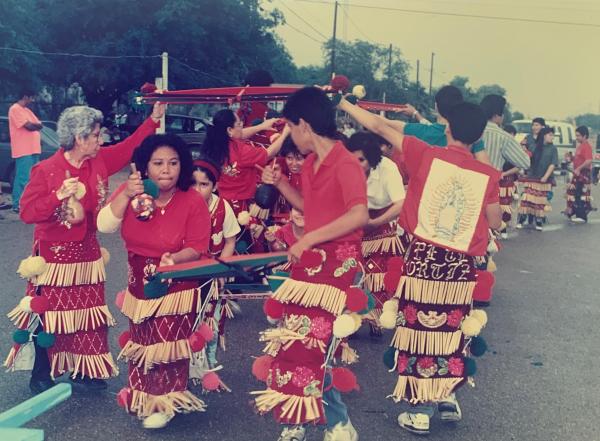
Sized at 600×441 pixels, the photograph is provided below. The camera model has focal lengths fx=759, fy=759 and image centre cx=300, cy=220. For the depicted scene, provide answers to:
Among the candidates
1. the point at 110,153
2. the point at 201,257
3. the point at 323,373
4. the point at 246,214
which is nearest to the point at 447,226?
the point at 323,373

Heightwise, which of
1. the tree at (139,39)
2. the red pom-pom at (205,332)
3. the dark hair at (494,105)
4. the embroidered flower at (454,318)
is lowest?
the red pom-pom at (205,332)

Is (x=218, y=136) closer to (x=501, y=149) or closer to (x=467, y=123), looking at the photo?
(x=501, y=149)

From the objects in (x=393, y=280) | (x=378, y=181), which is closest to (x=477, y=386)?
(x=393, y=280)

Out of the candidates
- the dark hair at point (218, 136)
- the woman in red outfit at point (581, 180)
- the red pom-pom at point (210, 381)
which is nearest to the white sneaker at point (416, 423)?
the red pom-pom at point (210, 381)

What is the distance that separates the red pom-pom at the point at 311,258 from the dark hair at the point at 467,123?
1119mm

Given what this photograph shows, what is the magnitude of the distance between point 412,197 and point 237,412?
167 cm

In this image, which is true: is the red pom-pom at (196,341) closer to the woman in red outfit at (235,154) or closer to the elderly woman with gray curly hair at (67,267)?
the elderly woman with gray curly hair at (67,267)

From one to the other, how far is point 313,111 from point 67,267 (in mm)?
1884

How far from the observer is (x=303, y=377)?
3707 millimetres

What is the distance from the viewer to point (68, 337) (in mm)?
4621

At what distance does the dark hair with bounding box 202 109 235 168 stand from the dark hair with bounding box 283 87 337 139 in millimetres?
2319

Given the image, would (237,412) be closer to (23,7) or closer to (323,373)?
(323,373)

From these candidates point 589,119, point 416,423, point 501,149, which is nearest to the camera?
point 416,423

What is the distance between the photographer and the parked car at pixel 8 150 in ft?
47.3
